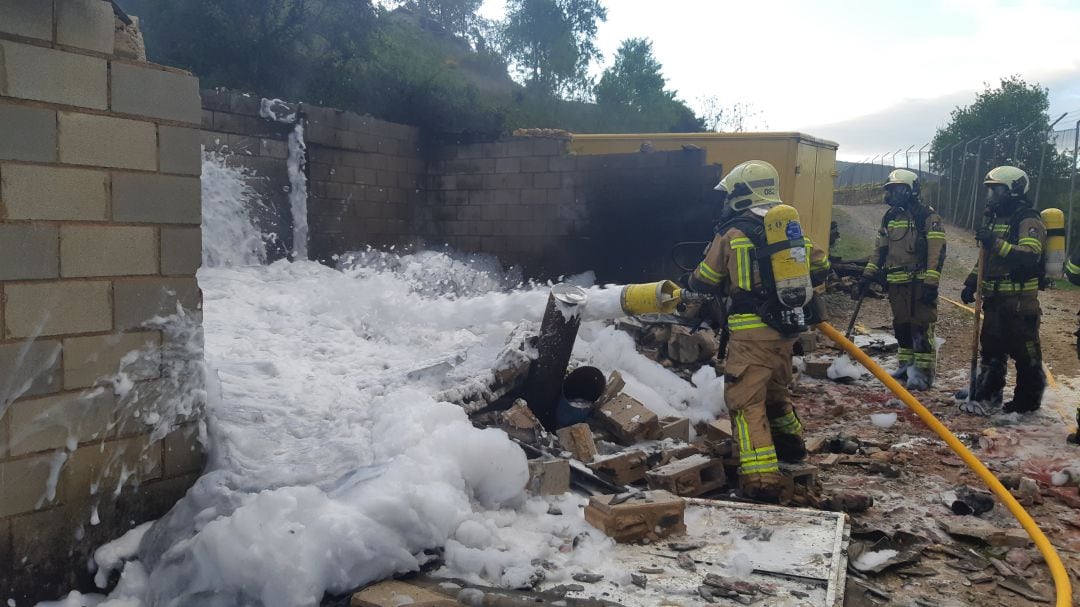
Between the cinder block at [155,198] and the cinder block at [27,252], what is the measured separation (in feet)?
0.92

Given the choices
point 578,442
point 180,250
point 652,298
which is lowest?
point 578,442

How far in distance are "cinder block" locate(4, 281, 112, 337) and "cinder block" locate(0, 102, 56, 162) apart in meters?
0.47

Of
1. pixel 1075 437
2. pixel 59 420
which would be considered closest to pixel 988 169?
pixel 1075 437

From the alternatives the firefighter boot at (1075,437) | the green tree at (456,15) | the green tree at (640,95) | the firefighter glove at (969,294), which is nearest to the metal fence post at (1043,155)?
the green tree at (640,95)

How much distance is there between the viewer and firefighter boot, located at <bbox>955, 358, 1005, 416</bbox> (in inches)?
249

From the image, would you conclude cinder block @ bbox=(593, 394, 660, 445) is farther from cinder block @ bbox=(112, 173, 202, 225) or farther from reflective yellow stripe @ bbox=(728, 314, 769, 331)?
cinder block @ bbox=(112, 173, 202, 225)

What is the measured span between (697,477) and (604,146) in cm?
611

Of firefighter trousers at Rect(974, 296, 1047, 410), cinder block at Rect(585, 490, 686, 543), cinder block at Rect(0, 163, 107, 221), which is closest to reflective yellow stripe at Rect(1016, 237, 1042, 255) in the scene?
firefighter trousers at Rect(974, 296, 1047, 410)

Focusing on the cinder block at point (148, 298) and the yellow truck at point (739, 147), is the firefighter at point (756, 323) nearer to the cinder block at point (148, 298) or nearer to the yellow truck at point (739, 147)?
the cinder block at point (148, 298)

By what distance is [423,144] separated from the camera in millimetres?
10242

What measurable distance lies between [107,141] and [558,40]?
2451 centimetres

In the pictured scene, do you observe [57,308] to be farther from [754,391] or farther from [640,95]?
[640,95]

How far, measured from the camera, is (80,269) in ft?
9.52

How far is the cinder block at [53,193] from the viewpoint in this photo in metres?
2.69
